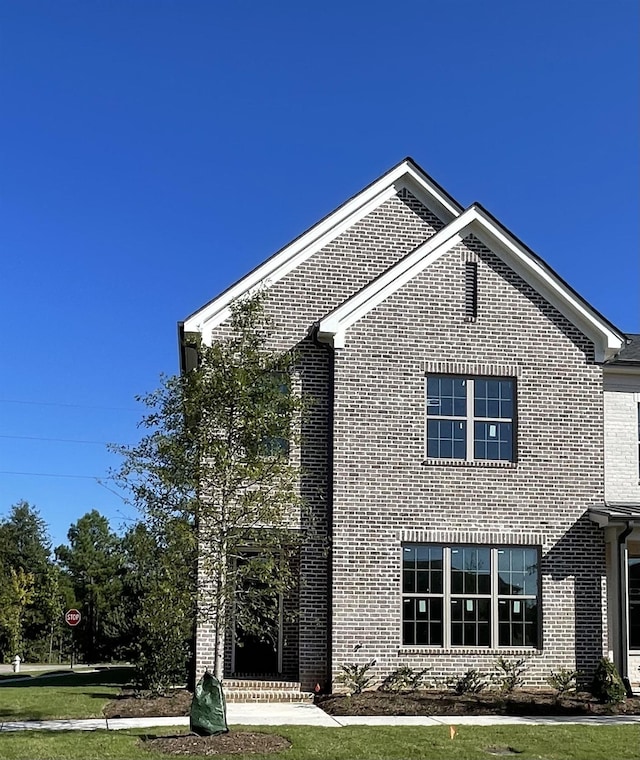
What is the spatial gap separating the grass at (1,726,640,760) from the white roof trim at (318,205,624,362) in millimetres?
7867

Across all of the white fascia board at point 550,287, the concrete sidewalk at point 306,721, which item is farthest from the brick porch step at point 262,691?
the white fascia board at point 550,287

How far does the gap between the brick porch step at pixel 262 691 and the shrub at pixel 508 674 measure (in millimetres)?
3514

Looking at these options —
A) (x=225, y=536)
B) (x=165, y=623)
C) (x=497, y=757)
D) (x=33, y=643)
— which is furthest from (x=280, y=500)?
(x=33, y=643)

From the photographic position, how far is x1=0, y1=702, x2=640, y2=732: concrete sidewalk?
45.6 ft

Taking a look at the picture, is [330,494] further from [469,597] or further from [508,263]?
[508,263]

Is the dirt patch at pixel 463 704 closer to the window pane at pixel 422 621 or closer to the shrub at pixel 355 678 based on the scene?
the shrub at pixel 355 678

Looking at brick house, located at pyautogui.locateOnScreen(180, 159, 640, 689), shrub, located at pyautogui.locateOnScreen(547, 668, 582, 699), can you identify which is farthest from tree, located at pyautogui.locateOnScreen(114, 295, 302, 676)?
shrub, located at pyautogui.locateOnScreen(547, 668, 582, 699)

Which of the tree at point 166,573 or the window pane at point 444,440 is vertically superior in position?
the window pane at point 444,440

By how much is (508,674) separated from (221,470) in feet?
25.9

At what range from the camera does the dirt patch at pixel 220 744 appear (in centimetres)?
1193

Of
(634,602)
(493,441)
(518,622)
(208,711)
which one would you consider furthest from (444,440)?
(208,711)

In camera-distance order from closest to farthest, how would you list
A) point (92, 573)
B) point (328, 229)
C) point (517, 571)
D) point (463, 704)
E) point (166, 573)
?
1. point (166, 573)
2. point (463, 704)
3. point (517, 571)
4. point (328, 229)
5. point (92, 573)

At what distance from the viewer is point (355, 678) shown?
1720 cm

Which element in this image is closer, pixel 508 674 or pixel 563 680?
pixel 563 680
